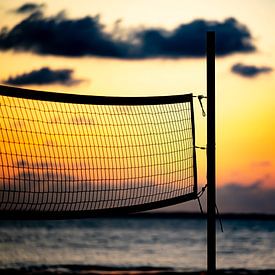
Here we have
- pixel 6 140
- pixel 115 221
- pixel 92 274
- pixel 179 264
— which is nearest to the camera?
pixel 6 140

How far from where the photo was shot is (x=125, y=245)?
5519cm

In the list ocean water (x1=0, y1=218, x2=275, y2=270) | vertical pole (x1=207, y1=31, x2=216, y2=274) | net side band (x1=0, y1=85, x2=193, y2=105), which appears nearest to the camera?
net side band (x1=0, y1=85, x2=193, y2=105)

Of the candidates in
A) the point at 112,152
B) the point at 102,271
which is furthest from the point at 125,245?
the point at 112,152

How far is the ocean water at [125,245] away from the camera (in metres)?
41.8

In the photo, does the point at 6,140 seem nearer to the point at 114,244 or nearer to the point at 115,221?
the point at 114,244

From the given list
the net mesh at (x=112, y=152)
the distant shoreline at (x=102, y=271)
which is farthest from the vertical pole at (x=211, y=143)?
the distant shoreline at (x=102, y=271)

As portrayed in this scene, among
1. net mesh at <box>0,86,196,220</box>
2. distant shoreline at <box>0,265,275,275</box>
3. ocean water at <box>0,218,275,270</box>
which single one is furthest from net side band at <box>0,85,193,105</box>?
ocean water at <box>0,218,275,270</box>

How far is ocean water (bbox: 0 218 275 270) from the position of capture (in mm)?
41781

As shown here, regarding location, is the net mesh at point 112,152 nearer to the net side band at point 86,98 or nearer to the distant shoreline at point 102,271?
the net side band at point 86,98

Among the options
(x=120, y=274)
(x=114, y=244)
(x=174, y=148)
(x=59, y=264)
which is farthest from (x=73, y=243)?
(x=174, y=148)

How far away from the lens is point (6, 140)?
10148 mm

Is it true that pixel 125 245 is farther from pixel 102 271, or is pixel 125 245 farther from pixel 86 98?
pixel 86 98

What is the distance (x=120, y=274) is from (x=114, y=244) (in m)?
20.3

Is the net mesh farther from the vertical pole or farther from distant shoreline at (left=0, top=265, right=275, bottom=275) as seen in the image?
distant shoreline at (left=0, top=265, right=275, bottom=275)
